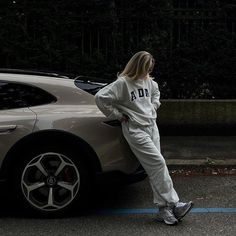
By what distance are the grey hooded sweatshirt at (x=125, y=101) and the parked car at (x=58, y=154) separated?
0.55 feet

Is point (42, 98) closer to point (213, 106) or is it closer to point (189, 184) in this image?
point (189, 184)

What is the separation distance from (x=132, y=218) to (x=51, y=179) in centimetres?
89

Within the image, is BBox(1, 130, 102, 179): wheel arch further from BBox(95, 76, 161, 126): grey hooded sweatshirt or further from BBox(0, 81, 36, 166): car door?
BBox(95, 76, 161, 126): grey hooded sweatshirt

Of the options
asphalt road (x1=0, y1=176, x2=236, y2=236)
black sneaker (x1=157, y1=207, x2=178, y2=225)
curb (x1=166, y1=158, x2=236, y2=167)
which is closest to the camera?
asphalt road (x1=0, y1=176, x2=236, y2=236)

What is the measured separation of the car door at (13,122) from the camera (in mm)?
5242

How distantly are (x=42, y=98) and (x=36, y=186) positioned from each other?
0.88 metres

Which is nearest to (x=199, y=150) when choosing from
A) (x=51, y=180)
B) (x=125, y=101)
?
(x=125, y=101)

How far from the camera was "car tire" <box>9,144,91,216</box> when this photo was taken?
528cm

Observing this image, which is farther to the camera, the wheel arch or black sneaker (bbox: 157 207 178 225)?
the wheel arch

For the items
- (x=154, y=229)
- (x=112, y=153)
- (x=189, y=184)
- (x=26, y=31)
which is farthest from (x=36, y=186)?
(x=26, y=31)

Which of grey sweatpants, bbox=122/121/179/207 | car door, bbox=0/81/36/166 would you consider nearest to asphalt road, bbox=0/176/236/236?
grey sweatpants, bbox=122/121/179/207

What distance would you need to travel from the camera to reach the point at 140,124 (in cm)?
518

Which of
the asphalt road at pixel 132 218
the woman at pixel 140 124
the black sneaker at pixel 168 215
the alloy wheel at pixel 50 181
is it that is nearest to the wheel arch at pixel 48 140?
the alloy wheel at pixel 50 181

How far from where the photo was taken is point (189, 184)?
6.70m
